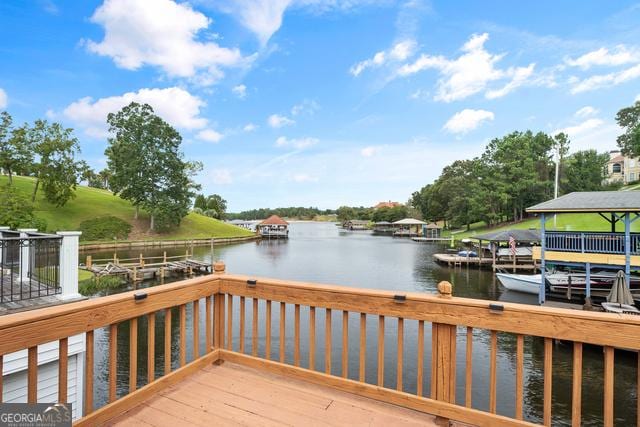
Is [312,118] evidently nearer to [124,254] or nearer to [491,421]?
[124,254]

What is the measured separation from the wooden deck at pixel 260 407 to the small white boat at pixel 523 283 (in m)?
15.5

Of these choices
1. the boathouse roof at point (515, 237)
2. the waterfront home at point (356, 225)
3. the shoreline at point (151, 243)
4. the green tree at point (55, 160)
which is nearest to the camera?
the boathouse roof at point (515, 237)

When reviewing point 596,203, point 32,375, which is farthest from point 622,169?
point 32,375

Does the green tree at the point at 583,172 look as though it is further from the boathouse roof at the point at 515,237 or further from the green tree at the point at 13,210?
the green tree at the point at 13,210

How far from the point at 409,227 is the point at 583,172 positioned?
89.6 ft

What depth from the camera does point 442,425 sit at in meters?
1.99

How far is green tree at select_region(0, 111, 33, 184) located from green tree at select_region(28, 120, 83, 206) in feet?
2.26

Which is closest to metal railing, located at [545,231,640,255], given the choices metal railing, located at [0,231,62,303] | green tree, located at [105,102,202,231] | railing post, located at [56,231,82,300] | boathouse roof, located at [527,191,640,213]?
boathouse roof, located at [527,191,640,213]

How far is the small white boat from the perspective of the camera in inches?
571

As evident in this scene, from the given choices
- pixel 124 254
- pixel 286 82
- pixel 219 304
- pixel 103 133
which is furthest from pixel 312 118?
pixel 219 304

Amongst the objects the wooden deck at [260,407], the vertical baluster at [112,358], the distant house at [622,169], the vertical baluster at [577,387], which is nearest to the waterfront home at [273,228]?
the wooden deck at [260,407]

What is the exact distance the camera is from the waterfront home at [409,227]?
52.3 meters

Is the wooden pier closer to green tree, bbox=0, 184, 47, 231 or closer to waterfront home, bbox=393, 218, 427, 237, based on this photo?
green tree, bbox=0, 184, 47, 231

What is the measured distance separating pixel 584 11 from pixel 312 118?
74.8 ft
